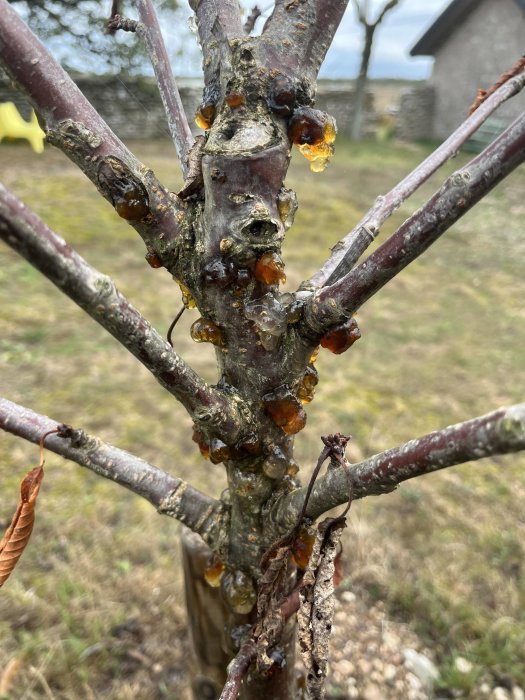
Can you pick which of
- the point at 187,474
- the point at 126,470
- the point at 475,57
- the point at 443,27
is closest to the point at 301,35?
the point at 126,470

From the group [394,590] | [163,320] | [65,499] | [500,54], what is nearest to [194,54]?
[163,320]

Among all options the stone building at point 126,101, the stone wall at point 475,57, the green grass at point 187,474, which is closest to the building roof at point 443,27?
the stone wall at point 475,57

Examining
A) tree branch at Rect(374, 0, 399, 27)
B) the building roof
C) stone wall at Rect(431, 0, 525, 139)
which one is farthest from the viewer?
the building roof

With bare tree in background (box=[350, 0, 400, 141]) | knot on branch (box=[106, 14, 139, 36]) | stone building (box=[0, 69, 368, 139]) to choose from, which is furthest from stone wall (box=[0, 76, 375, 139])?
knot on branch (box=[106, 14, 139, 36])

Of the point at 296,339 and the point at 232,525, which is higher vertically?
the point at 296,339

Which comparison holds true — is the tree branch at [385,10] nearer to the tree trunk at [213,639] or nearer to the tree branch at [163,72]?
the tree branch at [163,72]

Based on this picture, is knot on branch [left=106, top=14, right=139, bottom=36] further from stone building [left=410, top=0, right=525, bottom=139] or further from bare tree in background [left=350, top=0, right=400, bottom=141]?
bare tree in background [left=350, top=0, right=400, bottom=141]

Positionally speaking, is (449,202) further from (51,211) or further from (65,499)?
(51,211)
